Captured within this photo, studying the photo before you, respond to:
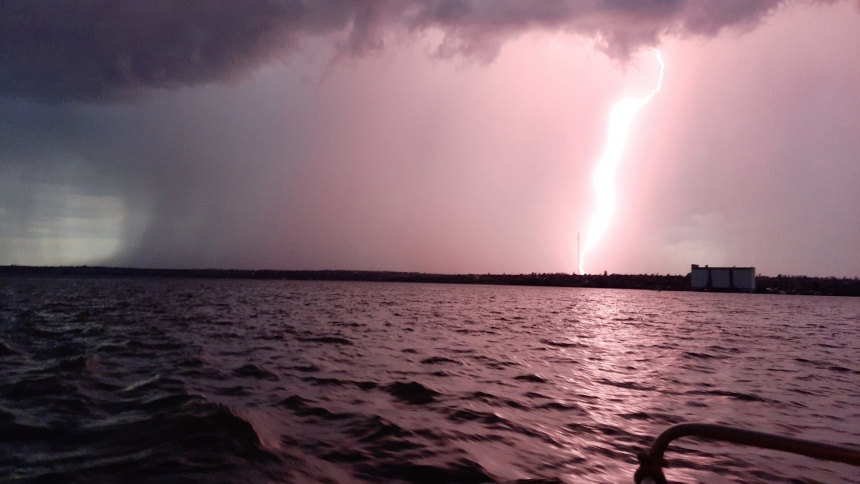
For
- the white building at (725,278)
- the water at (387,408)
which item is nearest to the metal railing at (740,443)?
the water at (387,408)

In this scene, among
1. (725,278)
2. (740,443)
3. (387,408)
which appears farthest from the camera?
(725,278)

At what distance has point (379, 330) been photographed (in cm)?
3059

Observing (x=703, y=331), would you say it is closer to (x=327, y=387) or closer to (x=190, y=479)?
(x=327, y=387)

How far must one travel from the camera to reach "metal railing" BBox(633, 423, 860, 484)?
360 cm

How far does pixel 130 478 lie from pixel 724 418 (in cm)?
1265

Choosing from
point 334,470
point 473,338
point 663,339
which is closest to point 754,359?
point 663,339

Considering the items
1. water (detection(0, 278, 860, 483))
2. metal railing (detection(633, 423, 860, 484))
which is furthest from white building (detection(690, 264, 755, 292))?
metal railing (detection(633, 423, 860, 484))

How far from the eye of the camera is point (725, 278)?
16338 centimetres

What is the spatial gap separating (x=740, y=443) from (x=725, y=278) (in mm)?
183502

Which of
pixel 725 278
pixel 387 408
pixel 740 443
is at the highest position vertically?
pixel 725 278

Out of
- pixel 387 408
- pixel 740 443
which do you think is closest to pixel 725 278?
pixel 387 408

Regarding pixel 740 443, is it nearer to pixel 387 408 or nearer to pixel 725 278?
pixel 387 408

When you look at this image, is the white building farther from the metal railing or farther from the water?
the metal railing

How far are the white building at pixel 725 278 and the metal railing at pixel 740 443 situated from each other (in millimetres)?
181646
